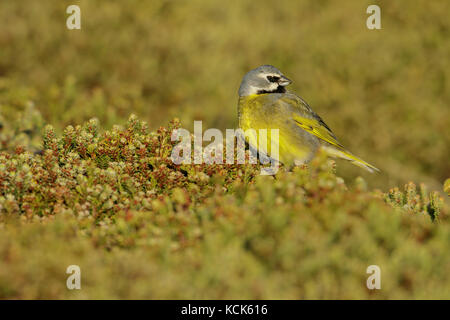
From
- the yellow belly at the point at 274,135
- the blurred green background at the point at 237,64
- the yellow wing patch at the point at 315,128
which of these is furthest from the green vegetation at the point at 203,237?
the blurred green background at the point at 237,64

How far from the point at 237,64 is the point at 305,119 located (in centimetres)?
788

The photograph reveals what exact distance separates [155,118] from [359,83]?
5.51 metres

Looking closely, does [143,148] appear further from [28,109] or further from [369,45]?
[369,45]

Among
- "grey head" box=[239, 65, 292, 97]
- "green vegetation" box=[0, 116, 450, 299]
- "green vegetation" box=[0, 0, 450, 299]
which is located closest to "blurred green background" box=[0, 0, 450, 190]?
"green vegetation" box=[0, 0, 450, 299]

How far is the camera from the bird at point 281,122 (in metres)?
6.04

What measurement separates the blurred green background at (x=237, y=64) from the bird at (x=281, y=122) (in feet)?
11.7

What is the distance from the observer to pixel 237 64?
45.8 ft

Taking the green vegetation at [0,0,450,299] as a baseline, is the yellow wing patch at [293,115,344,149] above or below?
above

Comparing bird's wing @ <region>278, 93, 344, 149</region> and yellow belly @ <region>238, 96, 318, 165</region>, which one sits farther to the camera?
bird's wing @ <region>278, 93, 344, 149</region>

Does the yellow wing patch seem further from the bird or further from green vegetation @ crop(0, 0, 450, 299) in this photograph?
green vegetation @ crop(0, 0, 450, 299)

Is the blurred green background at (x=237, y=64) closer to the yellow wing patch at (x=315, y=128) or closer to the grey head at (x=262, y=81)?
the grey head at (x=262, y=81)

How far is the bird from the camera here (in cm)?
604

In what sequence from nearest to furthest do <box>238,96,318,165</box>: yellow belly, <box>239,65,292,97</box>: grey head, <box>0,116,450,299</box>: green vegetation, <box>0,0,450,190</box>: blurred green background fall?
<box>0,116,450,299</box>: green vegetation → <box>238,96,318,165</box>: yellow belly → <box>239,65,292,97</box>: grey head → <box>0,0,450,190</box>: blurred green background

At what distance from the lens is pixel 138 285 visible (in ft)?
11.4
